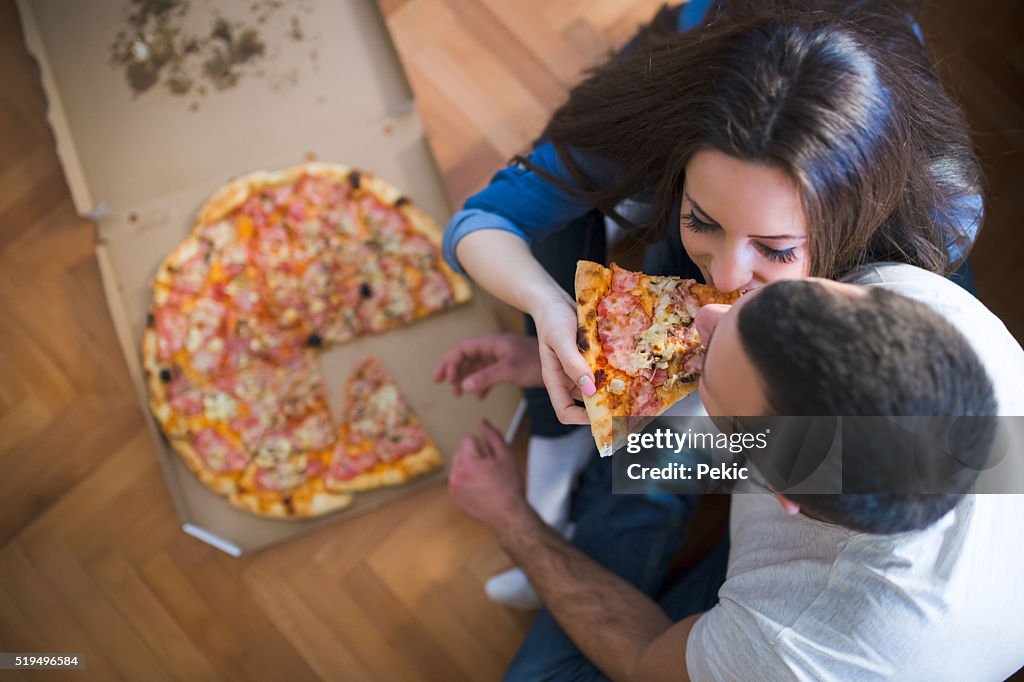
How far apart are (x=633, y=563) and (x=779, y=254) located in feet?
2.74

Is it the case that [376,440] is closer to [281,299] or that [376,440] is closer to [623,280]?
[281,299]

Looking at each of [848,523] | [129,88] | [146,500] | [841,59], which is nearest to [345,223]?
[129,88]

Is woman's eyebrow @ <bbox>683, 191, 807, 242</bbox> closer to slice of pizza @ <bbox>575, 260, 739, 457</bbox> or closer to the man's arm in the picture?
slice of pizza @ <bbox>575, 260, 739, 457</bbox>

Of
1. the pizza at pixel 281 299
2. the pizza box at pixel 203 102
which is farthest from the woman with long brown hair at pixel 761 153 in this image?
the pizza box at pixel 203 102

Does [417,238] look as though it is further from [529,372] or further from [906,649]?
[906,649]

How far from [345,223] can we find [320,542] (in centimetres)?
80

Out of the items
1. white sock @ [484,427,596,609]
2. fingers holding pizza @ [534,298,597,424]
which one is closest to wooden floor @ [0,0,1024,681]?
white sock @ [484,427,596,609]

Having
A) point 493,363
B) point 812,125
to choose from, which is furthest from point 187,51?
point 812,125

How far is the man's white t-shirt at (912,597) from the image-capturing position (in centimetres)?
88

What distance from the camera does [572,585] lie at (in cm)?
137

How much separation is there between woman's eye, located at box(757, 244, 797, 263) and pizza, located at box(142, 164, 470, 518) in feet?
3.00

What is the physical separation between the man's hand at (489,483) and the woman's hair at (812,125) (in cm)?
68

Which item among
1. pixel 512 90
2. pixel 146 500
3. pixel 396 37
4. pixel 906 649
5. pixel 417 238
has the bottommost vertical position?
pixel 146 500

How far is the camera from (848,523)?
0.74 metres
